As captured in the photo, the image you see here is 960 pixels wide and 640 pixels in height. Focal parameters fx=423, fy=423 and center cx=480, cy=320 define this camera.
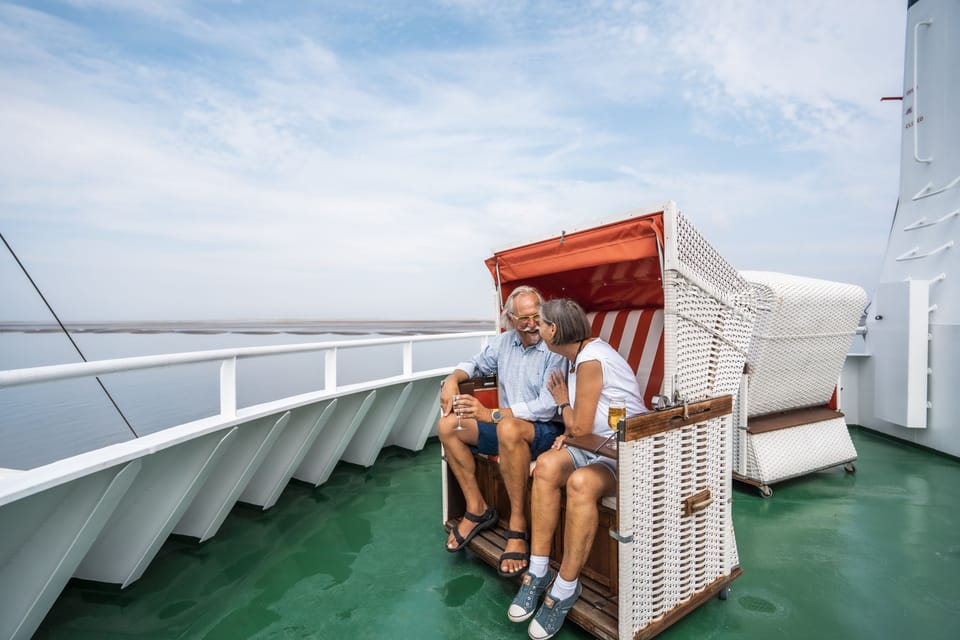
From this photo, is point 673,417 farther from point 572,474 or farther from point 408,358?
point 408,358

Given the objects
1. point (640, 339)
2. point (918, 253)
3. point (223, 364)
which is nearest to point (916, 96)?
point (918, 253)

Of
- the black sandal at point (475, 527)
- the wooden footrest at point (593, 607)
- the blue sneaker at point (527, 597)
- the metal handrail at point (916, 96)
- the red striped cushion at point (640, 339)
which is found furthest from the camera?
the metal handrail at point (916, 96)

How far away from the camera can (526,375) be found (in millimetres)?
2443

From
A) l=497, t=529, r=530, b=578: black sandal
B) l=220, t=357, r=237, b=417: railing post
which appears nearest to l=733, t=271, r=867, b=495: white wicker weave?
l=497, t=529, r=530, b=578: black sandal

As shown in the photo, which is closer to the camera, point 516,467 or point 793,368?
point 516,467

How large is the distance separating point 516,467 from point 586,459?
347 millimetres

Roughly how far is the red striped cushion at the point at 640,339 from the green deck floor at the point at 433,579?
1.06 m

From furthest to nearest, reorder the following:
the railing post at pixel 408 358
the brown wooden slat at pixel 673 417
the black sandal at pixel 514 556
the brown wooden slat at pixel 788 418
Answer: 1. the railing post at pixel 408 358
2. the brown wooden slat at pixel 788 418
3. the black sandal at pixel 514 556
4. the brown wooden slat at pixel 673 417

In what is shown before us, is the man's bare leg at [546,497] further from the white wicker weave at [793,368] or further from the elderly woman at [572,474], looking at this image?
the white wicker weave at [793,368]

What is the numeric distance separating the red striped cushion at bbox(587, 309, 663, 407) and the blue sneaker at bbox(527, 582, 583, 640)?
140cm

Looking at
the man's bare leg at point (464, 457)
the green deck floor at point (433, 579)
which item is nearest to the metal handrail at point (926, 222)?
the green deck floor at point (433, 579)

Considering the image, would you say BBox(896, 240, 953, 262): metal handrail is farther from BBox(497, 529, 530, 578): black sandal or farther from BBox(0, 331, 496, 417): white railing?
BBox(497, 529, 530, 578): black sandal

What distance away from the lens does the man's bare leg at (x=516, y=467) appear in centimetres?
202

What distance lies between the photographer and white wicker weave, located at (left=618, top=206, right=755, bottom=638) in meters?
1.55
